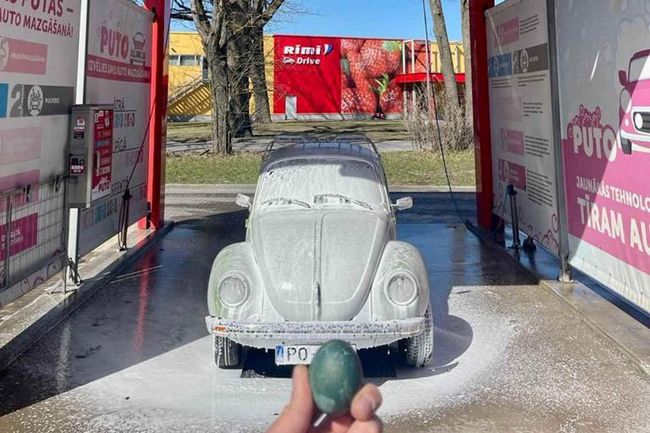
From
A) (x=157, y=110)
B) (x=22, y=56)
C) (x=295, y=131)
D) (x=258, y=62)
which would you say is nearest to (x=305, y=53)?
(x=295, y=131)

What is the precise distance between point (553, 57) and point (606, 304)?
2.76m

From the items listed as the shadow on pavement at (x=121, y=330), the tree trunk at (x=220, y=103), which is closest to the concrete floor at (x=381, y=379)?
the shadow on pavement at (x=121, y=330)

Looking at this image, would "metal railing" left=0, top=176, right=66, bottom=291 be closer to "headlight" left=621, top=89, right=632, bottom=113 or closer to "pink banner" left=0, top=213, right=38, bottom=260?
"pink banner" left=0, top=213, right=38, bottom=260

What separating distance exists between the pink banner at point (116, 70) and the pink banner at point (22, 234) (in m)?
2.07

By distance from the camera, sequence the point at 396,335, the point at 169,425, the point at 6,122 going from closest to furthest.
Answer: the point at 169,425 → the point at 396,335 → the point at 6,122

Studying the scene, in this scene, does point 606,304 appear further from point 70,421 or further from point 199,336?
point 70,421

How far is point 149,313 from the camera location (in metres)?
6.82

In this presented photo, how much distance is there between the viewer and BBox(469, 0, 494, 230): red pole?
10.5 meters

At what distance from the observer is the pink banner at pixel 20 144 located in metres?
5.34

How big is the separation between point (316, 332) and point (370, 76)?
45808 millimetres

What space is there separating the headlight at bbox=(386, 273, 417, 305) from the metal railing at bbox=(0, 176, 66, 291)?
3046mm

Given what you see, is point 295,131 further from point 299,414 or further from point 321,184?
point 299,414

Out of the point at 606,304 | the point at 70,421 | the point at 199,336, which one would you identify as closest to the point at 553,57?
the point at 606,304

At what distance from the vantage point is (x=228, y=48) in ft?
74.1
